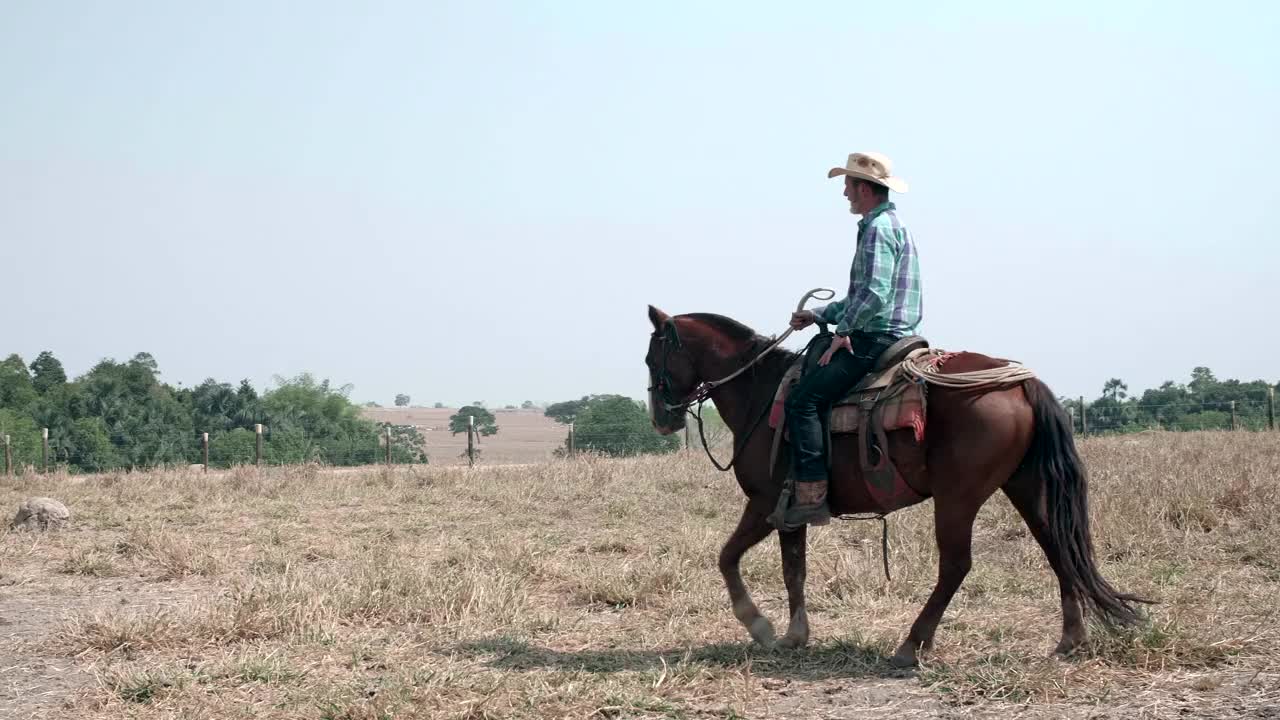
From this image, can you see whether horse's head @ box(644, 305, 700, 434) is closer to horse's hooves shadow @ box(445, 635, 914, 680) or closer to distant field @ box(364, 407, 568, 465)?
horse's hooves shadow @ box(445, 635, 914, 680)

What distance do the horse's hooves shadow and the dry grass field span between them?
24 millimetres

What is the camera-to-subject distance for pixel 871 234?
604 cm

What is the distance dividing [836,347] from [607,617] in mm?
2687

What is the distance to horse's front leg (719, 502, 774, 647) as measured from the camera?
20.8ft

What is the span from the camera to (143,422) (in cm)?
3934

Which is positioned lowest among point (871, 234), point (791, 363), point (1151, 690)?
point (1151, 690)

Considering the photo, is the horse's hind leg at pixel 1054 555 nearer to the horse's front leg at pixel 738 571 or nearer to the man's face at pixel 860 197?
the horse's front leg at pixel 738 571

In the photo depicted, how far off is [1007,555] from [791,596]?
378 cm

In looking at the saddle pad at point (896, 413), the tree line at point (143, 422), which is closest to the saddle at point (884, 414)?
the saddle pad at point (896, 413)

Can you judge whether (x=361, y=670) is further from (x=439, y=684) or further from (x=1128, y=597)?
(x=1128, y=597)

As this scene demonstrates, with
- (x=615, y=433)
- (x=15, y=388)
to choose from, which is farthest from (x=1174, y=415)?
(x=15, y=388)

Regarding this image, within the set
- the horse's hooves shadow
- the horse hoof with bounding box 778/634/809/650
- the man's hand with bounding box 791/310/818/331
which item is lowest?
the horse's hooves shadow

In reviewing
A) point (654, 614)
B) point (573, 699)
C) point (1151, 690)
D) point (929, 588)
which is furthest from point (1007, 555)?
point (573, 699)

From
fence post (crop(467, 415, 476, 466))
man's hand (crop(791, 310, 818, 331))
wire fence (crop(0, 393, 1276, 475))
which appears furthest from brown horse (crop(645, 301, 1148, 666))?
fence post (crop(467, 415, 476, 466))
